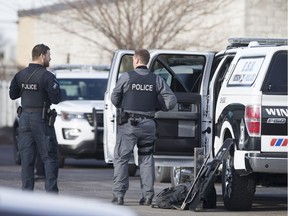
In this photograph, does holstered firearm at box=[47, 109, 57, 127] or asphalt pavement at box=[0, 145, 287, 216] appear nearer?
holstered firearm at box=[47, 109, 57, 127]

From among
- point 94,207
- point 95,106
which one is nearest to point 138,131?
point 95,106

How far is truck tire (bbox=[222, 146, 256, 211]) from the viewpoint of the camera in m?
10.7

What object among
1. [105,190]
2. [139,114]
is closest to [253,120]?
[139,114]

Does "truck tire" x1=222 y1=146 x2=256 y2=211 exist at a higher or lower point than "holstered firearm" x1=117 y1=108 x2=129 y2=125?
lower

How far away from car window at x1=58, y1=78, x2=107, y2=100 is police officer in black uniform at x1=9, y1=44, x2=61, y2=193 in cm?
743

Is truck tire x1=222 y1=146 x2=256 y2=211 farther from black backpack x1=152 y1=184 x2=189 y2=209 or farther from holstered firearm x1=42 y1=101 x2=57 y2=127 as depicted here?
holstered firearm x1=42 y1=101 x2=57 y2=127

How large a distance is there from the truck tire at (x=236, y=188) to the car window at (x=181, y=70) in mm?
1875

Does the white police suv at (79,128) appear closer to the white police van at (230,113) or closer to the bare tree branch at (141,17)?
the white police van at (230,113)

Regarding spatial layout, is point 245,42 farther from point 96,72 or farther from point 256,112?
point 96,72

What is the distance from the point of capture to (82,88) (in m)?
18.0

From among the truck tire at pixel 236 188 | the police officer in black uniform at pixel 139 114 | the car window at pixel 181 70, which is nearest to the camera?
the truck tire at pixel 236 188

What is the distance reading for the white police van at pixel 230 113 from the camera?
1032 cm

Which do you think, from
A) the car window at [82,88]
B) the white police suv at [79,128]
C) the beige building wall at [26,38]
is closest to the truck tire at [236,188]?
the white police suv at [79,128]

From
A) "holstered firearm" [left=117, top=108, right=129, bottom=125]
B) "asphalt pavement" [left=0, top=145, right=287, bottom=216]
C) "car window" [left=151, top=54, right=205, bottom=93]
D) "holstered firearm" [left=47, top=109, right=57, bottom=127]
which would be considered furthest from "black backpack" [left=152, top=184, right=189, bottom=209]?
"car window" [left=151, top=54, right=205, bottom=93]
